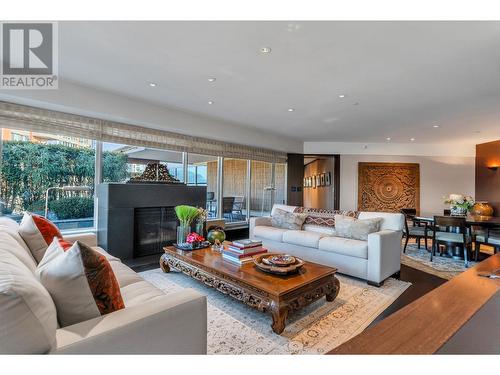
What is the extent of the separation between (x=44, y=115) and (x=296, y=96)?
11.1 feet

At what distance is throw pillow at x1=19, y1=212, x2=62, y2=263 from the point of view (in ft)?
5.74

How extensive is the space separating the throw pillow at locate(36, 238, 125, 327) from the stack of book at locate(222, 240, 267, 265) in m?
1.62

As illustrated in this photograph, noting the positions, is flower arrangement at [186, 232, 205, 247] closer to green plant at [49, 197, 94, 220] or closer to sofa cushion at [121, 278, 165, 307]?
sofa cushion at [121, 278, 165, 307]

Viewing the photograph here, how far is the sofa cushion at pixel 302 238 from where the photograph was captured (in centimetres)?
370

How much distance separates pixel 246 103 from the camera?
3.98 metres

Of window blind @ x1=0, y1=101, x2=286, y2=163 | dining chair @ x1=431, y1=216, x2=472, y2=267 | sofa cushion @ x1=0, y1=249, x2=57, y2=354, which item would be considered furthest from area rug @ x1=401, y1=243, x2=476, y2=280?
sofa cushion @ x1=0, y1=249, x2=57, y2=354

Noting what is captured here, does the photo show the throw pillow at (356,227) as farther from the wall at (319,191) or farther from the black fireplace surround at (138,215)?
the wall at (319,191)

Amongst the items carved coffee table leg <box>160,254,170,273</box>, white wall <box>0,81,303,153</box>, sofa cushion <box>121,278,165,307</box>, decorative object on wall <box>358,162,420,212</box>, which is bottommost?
carved coffee table leg <box>160,254,170,273</box>

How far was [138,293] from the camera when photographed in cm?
167

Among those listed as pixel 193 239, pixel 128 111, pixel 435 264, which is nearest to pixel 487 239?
pixel 435 264

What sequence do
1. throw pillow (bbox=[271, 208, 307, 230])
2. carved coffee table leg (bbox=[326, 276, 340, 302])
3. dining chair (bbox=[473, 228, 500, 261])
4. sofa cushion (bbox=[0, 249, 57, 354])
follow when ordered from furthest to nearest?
throw pillow (bbox=[271, 208, 307, 230])
dining chair (bbox=[473, 228, 500, 261])
carved coffee table leg (bbox=[326, 276, 340, 302])
sofa cushion (bbox=[0, 249, 57, 354])

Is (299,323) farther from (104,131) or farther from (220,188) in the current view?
(220,188)
